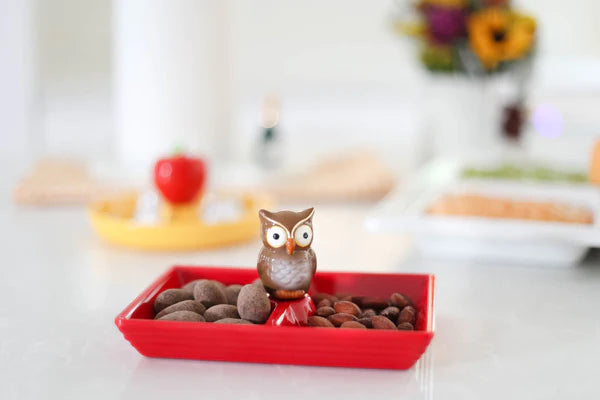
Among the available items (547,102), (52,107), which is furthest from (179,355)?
(52,107)

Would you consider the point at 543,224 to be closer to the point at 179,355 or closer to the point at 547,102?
the point at 179,355

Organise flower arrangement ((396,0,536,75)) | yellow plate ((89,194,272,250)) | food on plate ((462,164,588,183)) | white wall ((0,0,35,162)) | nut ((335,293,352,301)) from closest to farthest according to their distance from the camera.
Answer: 1. nut ((335,293,352,301))
2. yellow plate ((89,194,272,250))
3. food on plate ((462,164,588,183))
4. flower arrangement ((396,0,536,75))
5. white wall ((0,0,35,162))

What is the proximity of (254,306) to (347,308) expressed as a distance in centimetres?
8

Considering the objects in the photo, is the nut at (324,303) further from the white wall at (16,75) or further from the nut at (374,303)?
the white wall at (16,75)

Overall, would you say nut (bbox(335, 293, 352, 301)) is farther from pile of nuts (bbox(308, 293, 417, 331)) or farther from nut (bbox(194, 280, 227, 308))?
nut (bbox(194, 280, 227, 308))

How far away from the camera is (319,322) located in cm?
69

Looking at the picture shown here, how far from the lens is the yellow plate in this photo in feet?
3.69

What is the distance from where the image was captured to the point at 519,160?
1544mm

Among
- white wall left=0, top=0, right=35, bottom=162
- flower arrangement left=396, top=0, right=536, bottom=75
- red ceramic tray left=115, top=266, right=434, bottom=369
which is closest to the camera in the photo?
red ceramic tray left=115, top=266, right=434, bottom=369

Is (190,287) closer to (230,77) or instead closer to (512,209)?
(512,209)

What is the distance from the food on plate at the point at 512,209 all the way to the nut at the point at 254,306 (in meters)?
0.43

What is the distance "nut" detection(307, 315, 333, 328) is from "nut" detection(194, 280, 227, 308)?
3.7 inches

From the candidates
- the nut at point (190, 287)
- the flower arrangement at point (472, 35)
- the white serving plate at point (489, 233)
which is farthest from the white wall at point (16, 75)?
the nut at point (190, 287)

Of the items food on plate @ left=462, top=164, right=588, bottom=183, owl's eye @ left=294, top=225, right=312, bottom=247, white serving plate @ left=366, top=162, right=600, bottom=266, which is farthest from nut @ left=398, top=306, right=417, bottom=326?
food on plate @ left=462, top=164, right=588, bottom=183
